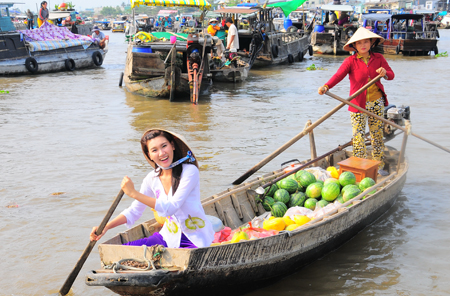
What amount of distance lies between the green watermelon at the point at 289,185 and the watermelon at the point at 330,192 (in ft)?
1.06

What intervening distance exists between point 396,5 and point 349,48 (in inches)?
2894

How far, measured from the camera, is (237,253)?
11.1ft

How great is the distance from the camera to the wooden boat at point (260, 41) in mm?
16812

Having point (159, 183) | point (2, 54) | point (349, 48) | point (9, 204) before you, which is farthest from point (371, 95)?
point (2, 54)

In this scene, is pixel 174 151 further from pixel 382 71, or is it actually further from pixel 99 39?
pixel 99 39

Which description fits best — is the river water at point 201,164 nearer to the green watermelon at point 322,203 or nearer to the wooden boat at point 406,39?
the green watermelon at point 322,203

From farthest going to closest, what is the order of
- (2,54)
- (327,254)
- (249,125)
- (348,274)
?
(2,54) → (249,125) → (327,254) → (348,274)

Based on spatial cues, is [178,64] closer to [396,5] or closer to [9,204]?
[9,204]

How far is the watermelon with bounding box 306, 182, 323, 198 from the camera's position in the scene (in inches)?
193

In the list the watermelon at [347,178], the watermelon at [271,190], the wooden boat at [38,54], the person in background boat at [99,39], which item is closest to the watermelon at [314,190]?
the watermelon at [347,178]

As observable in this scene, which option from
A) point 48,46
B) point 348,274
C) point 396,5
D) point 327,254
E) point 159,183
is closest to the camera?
point 159,183

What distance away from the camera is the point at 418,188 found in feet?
20.2

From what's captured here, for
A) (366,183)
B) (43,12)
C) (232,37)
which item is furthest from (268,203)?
(43,12)

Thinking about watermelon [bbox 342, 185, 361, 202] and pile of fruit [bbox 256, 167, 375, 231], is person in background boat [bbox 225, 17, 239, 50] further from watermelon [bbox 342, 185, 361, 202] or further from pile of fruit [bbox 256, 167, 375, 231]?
watermelon [bbox 342, 185, 361, 202]
